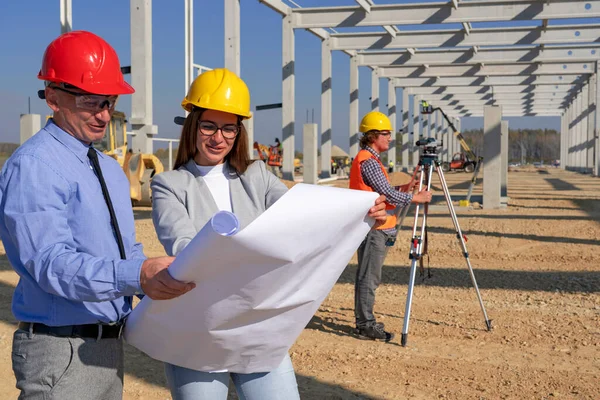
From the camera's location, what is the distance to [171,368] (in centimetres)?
218

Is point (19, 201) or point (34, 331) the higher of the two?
point (19, 201)

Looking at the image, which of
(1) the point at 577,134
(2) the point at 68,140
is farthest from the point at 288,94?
(1) the point at 577,134

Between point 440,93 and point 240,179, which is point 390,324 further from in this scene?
point 440,93

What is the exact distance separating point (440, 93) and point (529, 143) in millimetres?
66117

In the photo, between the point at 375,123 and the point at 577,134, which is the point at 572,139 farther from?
the point at 375,123

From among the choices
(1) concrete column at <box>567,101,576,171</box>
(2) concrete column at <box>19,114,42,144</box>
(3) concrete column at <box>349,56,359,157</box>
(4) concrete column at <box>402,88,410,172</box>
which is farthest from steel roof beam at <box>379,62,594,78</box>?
(2) concrete column at <box>19,114,42,144</box>

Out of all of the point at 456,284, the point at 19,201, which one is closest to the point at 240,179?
the point at 19,201

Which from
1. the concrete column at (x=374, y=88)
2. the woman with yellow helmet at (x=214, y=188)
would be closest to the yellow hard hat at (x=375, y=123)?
the woman with yellow helmet at (x=214, y=188)

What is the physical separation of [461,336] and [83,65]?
4.59 meters

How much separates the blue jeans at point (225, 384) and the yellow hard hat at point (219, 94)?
88cm

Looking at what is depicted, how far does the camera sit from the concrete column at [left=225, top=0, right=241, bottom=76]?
51.3ft

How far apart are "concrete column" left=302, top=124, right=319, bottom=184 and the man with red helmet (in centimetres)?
1502

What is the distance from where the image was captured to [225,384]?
219cm

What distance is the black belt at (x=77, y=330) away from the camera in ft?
6.15
